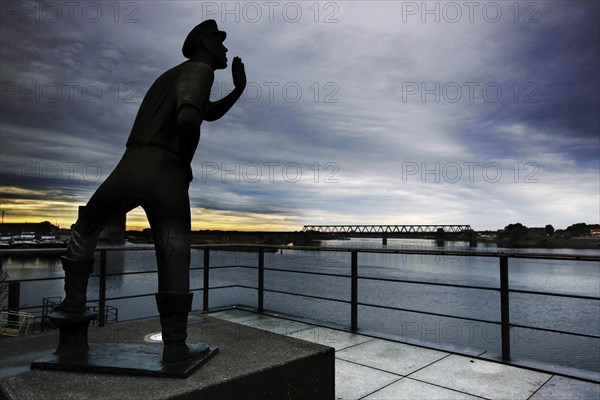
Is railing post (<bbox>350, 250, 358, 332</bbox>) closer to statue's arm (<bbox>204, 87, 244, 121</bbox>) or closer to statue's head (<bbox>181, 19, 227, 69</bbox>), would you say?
statue's arm (<bbox>204, 87, 244, 121</bbox>)

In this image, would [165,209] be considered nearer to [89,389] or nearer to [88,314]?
[88,314]

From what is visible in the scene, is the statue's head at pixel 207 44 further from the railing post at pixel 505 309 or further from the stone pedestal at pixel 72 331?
the railing post at pixel 505 309

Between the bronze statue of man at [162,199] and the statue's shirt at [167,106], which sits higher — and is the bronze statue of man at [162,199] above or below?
below

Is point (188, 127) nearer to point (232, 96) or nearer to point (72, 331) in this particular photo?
point (232, 96)

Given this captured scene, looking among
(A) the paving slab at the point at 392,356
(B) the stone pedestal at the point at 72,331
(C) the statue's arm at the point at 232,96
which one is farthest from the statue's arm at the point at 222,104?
(A) the paving slab at the point at 392,356

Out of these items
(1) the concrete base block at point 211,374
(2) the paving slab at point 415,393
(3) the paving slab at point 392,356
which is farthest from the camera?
(3) the paving slab at point 392,356

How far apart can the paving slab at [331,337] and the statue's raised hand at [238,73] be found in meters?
2.82

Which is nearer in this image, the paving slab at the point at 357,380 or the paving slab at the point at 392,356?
the paving slab at the point at 357,380

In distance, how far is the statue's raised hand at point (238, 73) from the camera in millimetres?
2617

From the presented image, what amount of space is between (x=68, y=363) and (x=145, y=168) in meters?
1.08

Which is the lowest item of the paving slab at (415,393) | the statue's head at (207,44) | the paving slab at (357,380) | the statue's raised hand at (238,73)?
the paving slab at (357,380)

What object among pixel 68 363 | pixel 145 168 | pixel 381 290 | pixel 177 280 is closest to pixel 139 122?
pixel 145 168

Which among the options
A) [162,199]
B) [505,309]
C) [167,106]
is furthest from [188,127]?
[505,309]

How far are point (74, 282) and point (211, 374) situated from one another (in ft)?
2.95
